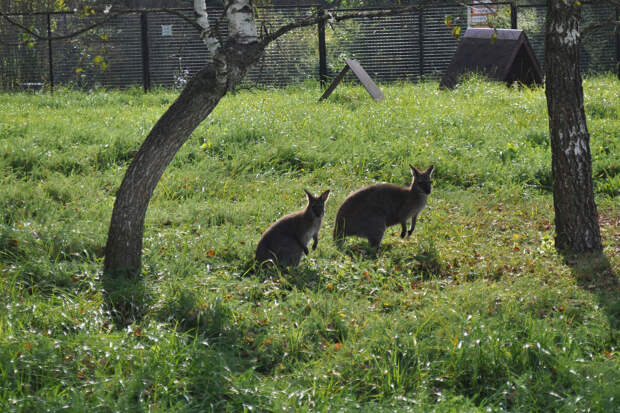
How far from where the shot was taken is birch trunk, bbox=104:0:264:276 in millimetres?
6359

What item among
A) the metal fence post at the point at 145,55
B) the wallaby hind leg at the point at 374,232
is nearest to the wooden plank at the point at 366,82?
the metal fence post at the point at 145,55

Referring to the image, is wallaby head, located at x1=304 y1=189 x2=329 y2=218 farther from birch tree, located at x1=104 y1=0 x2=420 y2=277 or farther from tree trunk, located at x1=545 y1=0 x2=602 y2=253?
tree trunk, located at x1=545 y1=0 x2=602 y2=253

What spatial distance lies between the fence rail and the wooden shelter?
88.8 inches

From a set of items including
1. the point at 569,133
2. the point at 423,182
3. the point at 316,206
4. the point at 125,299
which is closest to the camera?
the point at 125,299

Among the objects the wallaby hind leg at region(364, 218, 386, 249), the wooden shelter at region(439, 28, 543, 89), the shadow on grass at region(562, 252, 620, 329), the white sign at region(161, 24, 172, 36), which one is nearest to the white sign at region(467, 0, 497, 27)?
the wooden shelter at region(439, 28, 543, 89)

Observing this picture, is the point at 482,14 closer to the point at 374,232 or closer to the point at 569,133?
the point at 569,133

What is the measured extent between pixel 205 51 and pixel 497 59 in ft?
27.4

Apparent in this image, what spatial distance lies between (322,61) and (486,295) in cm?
1346

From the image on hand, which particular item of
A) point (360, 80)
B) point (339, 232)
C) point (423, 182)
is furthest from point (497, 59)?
point (339, 232)

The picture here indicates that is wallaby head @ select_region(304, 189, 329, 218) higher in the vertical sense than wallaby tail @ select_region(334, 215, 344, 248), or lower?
higher

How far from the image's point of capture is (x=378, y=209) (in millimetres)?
7859

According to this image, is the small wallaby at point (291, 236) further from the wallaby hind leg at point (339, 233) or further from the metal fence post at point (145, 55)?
the metal fence post at point (145, 55)

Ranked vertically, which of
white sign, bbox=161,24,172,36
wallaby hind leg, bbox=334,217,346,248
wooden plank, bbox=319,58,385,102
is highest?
white sign, bbox=161,24,172,36

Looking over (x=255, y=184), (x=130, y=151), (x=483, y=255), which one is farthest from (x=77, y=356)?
(x=130, y=151)
